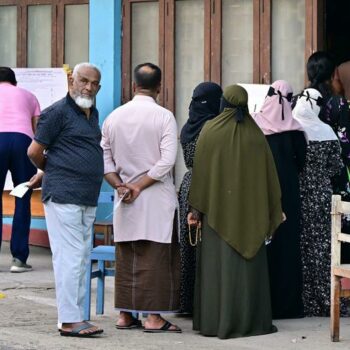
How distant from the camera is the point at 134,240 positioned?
7820 millimetres

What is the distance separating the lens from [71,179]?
7.54 meters

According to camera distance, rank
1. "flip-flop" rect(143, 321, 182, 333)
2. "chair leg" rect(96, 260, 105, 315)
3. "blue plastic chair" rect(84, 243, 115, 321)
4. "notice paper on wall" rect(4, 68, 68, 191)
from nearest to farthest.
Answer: "flip-flop" rect(143, 321, 182, 333)
"blue plastic chair" rect(84, 243, 115, 321)
"chair leg" rect(96, 260, 105, 315)
"notice paper on wall" rect(4, 68, 68, 191)

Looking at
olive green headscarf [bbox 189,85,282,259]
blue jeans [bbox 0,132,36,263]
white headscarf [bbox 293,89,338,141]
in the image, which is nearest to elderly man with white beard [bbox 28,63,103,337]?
olive green headscarf [bbox 189,85,282,259]

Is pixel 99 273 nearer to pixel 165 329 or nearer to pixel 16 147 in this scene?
pixel 165 329

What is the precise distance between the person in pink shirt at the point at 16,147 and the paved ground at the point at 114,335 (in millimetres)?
1379

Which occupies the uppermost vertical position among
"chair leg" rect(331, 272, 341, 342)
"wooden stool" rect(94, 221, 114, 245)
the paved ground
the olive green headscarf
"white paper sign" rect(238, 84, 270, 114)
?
"white paper sign" rect(238, 84, 270, 114)

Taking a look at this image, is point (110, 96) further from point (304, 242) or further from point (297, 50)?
point (304, 242)

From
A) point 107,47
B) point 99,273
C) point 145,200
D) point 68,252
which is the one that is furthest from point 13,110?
point 68,252

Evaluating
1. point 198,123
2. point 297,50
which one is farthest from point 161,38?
point 198,123

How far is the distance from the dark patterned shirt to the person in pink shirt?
3.21 meters

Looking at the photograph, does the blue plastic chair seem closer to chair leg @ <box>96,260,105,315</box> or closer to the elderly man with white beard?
chair leg @ <box>96,260,105,315</box>

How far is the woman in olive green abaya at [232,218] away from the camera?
7.75 meters

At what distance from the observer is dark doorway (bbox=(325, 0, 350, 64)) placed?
43.2 feet

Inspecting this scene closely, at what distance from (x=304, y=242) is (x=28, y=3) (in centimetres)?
469
